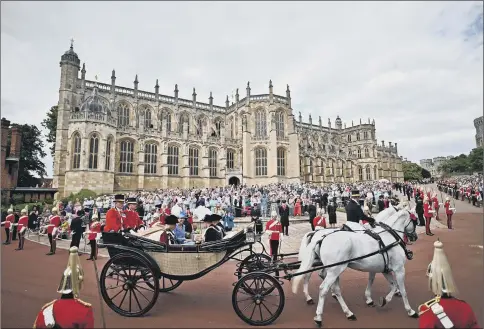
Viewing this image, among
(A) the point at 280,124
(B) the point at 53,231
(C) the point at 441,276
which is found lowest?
(B) the point at 53,231

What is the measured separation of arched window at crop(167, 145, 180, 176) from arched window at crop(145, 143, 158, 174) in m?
1.78

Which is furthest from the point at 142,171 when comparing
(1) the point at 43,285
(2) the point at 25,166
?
(1) the point at 43,285

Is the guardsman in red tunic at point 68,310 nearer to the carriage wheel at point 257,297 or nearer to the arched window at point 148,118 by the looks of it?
the carriage wheel at point 257,297

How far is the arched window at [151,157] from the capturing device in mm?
34250

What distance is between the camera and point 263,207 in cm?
1939

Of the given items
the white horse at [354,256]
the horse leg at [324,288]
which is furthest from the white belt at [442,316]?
the horse leg at [324,288]

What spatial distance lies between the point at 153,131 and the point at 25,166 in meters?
15.9

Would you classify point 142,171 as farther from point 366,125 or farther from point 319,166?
point 366,125

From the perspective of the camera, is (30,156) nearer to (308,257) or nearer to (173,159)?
(173,159)

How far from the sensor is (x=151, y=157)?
34.6 meters

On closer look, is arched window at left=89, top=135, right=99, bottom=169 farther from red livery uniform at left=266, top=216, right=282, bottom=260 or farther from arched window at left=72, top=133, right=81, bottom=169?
red livery uniform at left=266, top=216, right=282, bottom=260

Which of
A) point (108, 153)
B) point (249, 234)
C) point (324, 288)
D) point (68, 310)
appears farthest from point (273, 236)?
point (108, 153)

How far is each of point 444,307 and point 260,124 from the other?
129 feet

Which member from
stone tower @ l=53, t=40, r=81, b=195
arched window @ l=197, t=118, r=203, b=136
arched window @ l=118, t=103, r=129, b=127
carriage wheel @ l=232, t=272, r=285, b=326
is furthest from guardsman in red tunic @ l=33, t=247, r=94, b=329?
arched window @ l=197, t=118, r=203, b=136
